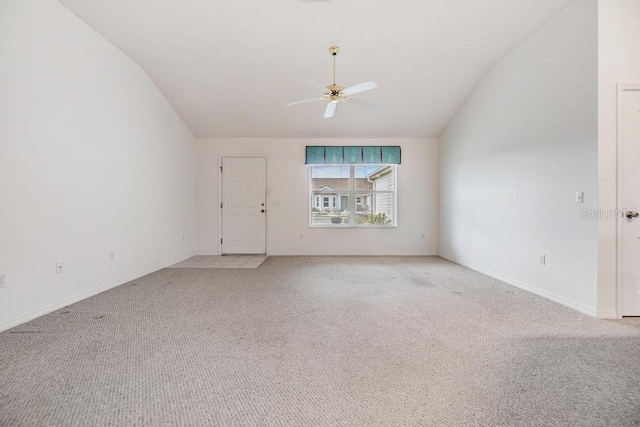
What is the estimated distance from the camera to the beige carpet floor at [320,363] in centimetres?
131

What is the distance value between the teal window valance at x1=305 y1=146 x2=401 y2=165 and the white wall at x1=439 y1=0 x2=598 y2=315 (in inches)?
63.9

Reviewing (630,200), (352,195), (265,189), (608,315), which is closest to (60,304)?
(265,189)

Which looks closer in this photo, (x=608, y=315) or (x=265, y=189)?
(x=608, y=315)

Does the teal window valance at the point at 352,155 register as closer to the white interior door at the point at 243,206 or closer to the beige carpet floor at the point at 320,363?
the white interior door at the point at 243,206

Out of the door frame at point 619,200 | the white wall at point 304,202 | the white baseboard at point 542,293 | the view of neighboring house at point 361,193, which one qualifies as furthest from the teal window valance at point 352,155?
the door frame at point 619,200

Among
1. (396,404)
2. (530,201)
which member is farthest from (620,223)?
(396,404)

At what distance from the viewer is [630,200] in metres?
2.52

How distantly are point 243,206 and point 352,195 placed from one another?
7.80 feet

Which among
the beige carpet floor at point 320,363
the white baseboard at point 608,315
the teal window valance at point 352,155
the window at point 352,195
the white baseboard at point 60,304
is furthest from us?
the window at point 352,195

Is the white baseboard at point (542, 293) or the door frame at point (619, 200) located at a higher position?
the door frame at point (619, 200)

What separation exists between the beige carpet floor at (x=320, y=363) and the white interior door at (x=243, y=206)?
305cm

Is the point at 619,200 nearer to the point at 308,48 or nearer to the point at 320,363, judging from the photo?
the point at 320,363

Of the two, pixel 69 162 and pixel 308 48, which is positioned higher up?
pixel 308 48

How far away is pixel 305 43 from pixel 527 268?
12.7 ft
